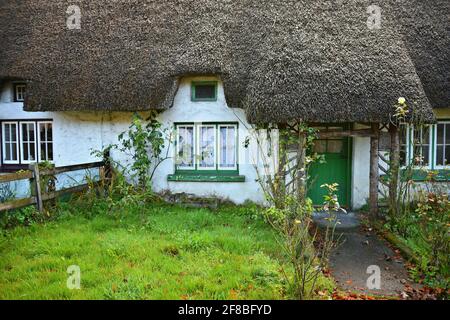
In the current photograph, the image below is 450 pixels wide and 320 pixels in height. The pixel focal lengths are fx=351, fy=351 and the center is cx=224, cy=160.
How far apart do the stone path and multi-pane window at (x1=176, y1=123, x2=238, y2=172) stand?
10.6 feet

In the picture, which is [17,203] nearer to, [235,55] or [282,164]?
[282,164]

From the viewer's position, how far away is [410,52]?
27.3ft

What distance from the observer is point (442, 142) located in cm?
885

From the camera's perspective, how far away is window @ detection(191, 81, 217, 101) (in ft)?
28.8

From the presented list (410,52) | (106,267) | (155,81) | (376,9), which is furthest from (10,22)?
(410,52)

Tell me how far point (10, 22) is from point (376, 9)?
1002cm

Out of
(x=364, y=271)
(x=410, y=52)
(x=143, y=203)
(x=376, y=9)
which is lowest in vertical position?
(x=364, y=271)

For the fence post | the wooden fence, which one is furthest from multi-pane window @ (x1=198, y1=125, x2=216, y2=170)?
the fence post

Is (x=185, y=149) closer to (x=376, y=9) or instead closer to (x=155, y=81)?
(x=155, y=81)

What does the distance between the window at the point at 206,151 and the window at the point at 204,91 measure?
670mm

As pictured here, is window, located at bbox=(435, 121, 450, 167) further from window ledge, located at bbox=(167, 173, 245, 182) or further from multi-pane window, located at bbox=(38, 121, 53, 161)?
multi-pane window, located at bbox=(38, 121, 53, 161)

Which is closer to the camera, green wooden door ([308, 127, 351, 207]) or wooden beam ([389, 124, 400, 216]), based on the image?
wooden beam ([389, 124, 400, 216])

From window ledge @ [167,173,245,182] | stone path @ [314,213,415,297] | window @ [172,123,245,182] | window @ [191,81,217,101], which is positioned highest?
window @ [191,81,217,101]

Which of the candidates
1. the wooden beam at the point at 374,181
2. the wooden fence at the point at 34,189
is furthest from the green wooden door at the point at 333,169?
the wooden fence at the point at 34,189
